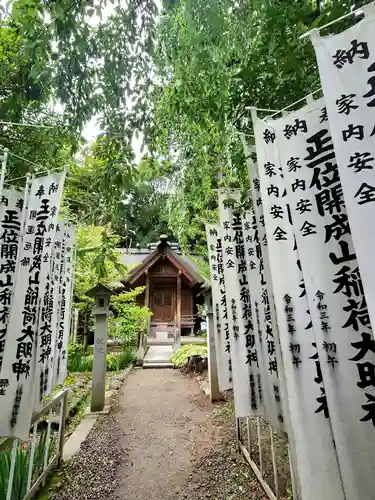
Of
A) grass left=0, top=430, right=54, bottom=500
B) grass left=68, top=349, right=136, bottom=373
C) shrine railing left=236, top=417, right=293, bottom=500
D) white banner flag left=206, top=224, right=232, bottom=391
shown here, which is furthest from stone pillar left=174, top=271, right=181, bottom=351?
grass left=0, top=430, right=54, bottom=500

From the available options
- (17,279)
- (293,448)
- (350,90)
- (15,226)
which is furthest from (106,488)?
(350,90)

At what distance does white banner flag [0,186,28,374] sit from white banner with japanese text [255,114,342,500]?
2.49m

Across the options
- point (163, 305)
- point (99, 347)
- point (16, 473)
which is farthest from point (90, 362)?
point (16, 473)

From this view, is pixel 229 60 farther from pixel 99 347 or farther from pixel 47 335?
pixel 99 347

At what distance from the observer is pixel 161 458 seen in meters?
4.36

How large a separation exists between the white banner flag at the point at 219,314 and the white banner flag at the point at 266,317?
3.62 feet

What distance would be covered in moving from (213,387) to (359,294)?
5.38 meters

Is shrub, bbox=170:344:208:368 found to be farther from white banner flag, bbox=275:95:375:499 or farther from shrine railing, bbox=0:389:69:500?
white banner flag, bbox=275:95:375:499

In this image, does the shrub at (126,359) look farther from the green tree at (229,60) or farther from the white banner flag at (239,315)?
the green tree at (229,60)

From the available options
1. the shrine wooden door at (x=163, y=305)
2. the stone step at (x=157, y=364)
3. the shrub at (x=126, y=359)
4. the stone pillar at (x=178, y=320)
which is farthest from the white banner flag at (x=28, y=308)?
the shrine wooden door at (x=163, y=305)

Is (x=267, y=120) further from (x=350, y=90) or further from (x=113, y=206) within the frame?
(x=113, y=206)

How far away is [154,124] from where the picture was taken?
3943mm

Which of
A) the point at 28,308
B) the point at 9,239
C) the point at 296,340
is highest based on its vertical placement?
the point at 9,239

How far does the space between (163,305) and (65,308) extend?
35.6 ft
